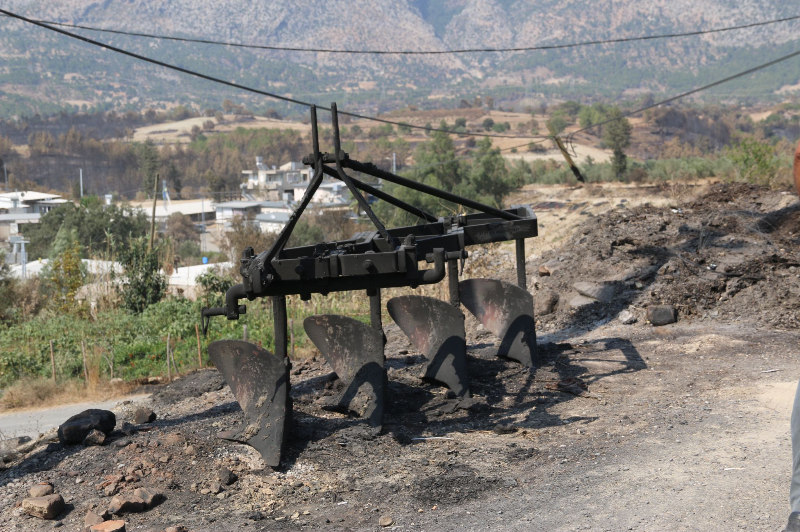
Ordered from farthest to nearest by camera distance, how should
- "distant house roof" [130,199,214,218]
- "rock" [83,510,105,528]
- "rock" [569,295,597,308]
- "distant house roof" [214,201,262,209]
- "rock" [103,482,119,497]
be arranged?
"distant house roof" [130,199,214,218], "distant house roof" [214,201,262,209], "rock" [569,295,597,308], "rock" [103,482,119,497], "rock" [83,510,105,528]

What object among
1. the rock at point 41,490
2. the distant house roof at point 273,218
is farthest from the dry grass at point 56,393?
the distant house roof at point 273,218

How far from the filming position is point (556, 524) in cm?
412

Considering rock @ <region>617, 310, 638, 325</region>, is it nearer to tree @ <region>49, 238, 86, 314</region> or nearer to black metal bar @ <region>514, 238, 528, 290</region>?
black metal bar @ <region>514, 238, 528, 290</region>

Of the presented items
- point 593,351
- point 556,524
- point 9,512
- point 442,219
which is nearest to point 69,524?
point 9,512

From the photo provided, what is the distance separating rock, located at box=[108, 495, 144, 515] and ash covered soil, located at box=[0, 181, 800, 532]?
0.21ft

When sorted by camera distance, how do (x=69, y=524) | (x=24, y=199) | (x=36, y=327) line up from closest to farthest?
(x=69, y=524), (x=36, y=327), (x=24, y=199)

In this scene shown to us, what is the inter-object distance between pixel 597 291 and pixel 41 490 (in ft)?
23.2

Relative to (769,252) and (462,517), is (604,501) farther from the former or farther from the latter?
(769,252)

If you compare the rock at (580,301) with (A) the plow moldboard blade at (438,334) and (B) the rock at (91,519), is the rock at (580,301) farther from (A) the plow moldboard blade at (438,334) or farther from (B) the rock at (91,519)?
(B) the rock at (91,519)

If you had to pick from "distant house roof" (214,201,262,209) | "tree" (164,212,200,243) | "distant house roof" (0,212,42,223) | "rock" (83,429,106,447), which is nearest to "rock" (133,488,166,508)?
"rock" (83,429,106,447)

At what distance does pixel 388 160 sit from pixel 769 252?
77920 mm

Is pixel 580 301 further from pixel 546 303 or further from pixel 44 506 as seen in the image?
pixel 44 506

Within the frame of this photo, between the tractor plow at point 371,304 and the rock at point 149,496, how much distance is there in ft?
2.50

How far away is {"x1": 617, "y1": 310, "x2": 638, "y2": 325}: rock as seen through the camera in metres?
9.03
